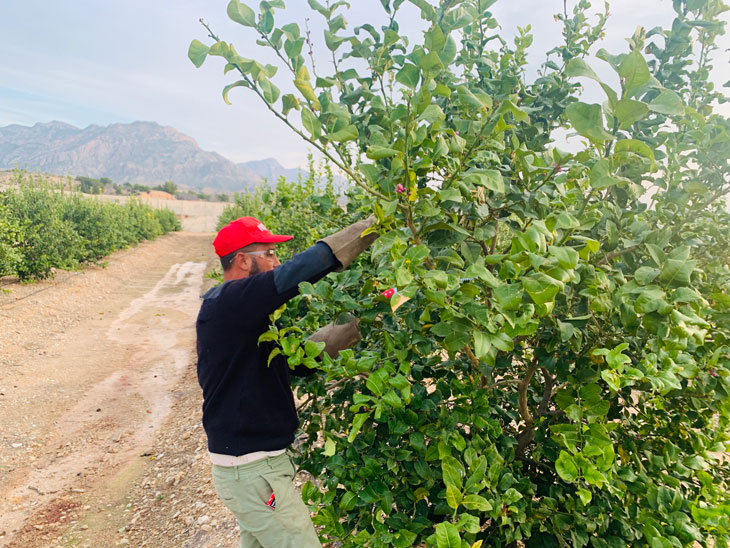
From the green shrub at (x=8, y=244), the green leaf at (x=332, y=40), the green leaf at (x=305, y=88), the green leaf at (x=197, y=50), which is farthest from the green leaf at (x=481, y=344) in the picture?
the green shrub at (x=8, y=244)

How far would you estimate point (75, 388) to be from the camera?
6.39 meters

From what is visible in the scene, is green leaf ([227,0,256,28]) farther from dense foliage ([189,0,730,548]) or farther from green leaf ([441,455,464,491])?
green leaf ([441,455,464,491])

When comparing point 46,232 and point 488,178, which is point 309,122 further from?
point 46,232

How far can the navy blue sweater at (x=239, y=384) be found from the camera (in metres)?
1.85

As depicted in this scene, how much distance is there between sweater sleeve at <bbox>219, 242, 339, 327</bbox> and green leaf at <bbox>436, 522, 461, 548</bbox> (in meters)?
0.87

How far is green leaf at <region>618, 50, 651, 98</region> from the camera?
847mm

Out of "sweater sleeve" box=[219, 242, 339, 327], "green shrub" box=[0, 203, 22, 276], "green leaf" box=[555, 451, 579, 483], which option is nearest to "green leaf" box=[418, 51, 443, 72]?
"sweater sleeve" box=[219, 242, 339, 327]

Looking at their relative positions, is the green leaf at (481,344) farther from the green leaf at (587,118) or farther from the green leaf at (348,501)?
the green leaf at (348,501)

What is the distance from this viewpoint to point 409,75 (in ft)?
3.27

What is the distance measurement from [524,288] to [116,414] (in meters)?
6.19

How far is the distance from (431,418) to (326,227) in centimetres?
168

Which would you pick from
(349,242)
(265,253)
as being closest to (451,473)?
(349,242)

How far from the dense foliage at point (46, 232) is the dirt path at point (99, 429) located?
3.07 feet

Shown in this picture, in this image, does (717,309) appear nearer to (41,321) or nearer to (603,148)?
(603,148)
